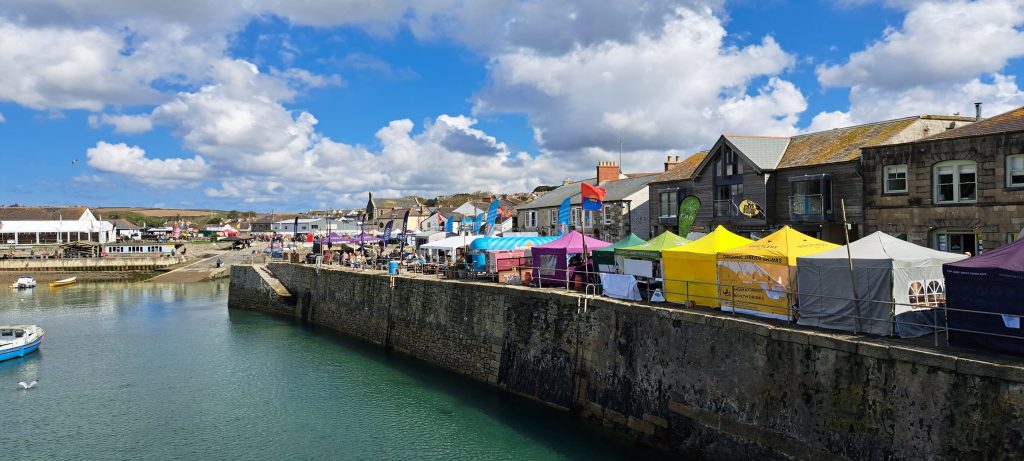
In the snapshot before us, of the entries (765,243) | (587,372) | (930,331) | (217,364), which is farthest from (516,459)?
(217,364)

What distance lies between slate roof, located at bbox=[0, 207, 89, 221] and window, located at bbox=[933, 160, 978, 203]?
128 m

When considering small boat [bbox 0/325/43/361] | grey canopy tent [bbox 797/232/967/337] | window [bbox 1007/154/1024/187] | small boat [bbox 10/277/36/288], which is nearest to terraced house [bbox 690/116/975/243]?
window [bbox 1007/154/1024/187]

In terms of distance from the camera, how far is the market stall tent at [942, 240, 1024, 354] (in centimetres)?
1146

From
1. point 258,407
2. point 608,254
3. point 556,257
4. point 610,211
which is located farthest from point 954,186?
point 258,407

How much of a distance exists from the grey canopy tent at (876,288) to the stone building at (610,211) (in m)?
24.2

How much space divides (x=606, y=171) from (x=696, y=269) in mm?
31518

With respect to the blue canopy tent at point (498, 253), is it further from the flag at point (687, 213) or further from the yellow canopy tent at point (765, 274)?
the yellow canopy tent at point (765, 274)

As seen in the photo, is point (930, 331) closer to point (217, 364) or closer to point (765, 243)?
point (765, 243)

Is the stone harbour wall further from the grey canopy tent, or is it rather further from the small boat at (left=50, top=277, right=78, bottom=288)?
the small boat at (left=50, top=277, right=78, bottom=288)

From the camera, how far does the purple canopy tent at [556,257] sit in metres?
24.5

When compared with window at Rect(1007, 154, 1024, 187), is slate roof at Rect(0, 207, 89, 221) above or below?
above

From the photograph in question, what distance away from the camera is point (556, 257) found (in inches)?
978

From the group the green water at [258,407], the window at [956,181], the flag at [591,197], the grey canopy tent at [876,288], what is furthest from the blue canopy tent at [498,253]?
the window at [956,181]

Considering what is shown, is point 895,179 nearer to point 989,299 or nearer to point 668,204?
point 989,299
